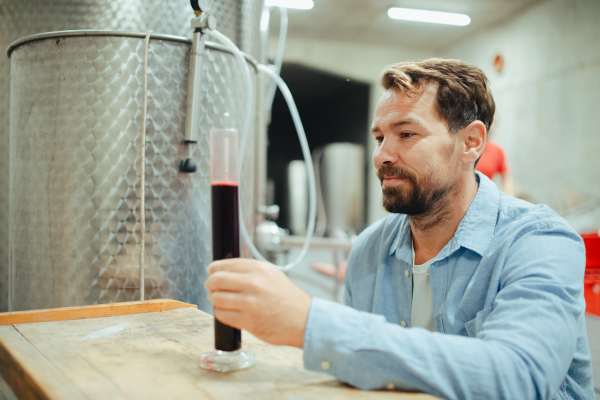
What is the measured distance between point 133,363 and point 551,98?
6.10 meters

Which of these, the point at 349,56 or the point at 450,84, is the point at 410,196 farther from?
the point at 349,56

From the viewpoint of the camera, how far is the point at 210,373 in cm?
62

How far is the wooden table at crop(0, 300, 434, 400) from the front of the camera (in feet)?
1.82

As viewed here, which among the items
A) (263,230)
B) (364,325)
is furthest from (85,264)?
(263,230)

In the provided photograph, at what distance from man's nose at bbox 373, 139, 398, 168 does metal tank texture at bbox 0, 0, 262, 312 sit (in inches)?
21.5

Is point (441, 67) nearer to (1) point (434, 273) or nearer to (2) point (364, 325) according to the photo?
(1) point (434, 273)

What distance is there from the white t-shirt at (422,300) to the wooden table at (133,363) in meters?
0.39

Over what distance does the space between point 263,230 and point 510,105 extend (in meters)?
5.38

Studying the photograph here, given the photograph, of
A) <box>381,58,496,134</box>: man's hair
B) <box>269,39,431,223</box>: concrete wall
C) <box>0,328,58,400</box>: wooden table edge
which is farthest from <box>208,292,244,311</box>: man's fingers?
<box>269,39,431,223</box>: concrete wall

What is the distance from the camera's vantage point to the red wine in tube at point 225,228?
2.11 feet

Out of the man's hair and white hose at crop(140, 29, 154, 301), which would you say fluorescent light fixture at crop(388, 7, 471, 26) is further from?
white hose at crop(140, 29, 154, 301)

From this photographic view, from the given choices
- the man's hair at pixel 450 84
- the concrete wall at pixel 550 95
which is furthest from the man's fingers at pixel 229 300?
the concrete wall at pixel 550 95

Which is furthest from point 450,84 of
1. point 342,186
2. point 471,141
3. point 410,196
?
point 342,186

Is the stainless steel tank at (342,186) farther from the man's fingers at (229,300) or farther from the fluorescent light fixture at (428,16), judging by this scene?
the man's fingers at (229,300)
